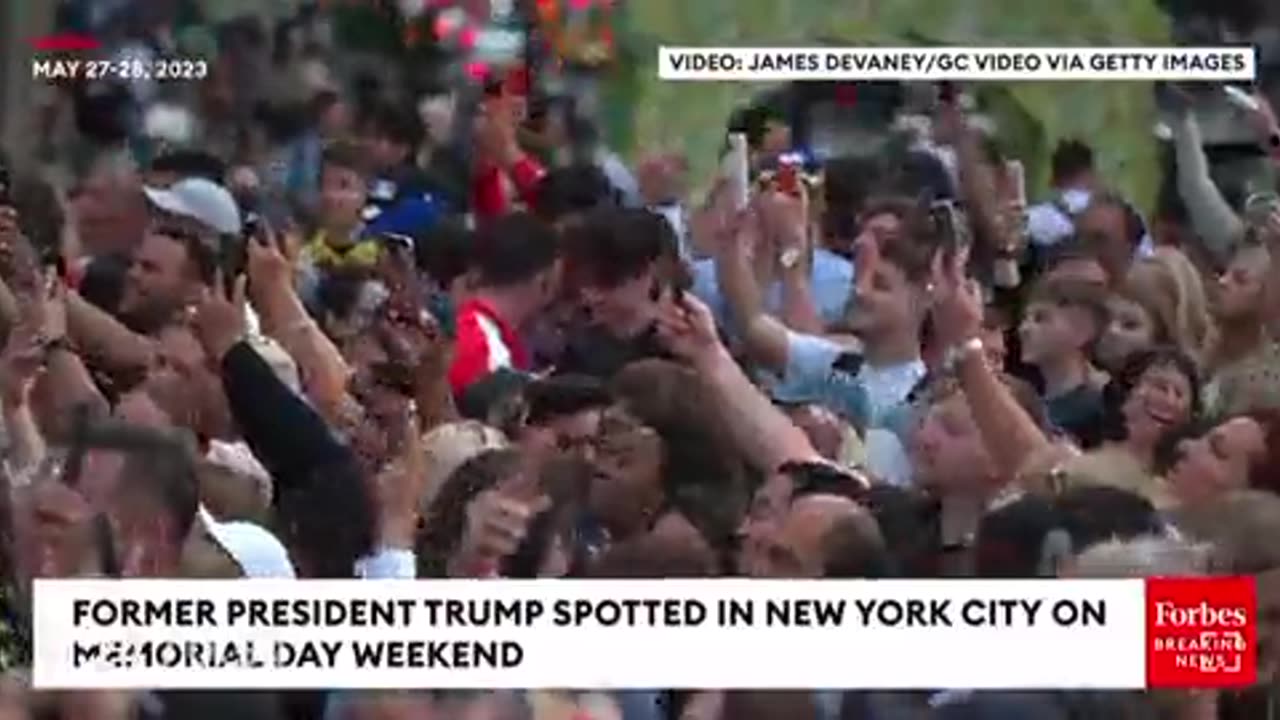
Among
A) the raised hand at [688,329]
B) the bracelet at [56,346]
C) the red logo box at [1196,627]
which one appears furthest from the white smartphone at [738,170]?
the bracelet at [56,346]

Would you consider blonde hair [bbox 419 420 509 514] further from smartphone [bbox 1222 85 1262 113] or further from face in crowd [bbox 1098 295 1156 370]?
→ smartphone [bbox 1222 85 1262 113]

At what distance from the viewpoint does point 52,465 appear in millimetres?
3553

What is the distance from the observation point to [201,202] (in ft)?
11.7

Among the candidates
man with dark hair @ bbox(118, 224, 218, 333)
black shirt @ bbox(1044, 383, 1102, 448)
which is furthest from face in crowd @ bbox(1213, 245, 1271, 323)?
man with dark hair @ bbox(118, 224, 218, 333)

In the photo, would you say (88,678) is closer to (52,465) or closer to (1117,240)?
(52,465)

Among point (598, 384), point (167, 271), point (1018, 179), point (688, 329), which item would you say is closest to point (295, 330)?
point (167, 271)

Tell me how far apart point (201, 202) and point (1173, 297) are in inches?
56.8

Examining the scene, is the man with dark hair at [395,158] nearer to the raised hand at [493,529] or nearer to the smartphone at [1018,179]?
the raised hand at [493,529]

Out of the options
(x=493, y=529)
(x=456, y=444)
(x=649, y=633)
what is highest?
(x=456, y=444)

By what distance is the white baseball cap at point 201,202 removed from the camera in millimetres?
3555

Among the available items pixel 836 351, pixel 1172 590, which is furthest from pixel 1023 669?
pixel 836 351

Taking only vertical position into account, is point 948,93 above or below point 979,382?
above

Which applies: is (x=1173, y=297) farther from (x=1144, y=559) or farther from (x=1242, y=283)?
(x=1144, y=559)

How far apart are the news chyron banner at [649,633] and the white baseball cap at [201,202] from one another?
535 mm
